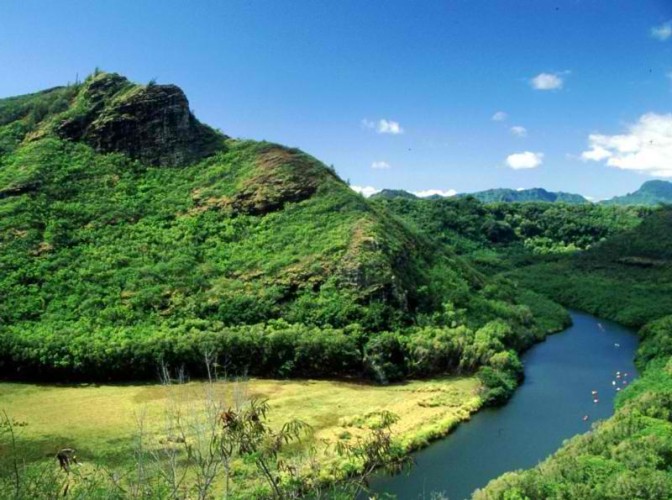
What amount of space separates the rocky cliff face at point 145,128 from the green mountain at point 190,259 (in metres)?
0.22

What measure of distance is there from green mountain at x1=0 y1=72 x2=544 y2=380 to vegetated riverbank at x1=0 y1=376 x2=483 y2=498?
2973 mm

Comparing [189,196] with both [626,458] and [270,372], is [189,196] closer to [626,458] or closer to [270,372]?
[270,372]

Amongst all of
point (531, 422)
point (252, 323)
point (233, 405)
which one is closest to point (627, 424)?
point (531, 422)

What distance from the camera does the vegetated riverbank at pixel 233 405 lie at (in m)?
35.7

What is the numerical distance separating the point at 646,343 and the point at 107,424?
58.8 m

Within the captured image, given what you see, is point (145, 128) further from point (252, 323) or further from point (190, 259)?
point (252, 323)

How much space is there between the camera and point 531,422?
4509 cm

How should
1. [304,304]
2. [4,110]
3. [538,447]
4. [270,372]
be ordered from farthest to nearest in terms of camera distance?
[4,110] → [304,304] → [270,372] → [538,447]

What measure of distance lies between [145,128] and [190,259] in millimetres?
30152

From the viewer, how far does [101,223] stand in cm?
7106

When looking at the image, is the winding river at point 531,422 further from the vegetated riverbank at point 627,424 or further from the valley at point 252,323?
the vegetated riverbank at point 627,424

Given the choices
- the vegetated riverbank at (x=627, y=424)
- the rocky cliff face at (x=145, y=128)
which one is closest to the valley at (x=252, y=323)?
the vegetated riverbank at (x=627, y=424)

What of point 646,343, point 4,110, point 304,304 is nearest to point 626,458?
point 304,304

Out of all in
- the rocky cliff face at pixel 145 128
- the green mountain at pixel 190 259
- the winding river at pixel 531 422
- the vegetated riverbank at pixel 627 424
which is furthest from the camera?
the rocky cliff face at pixel 145 128
